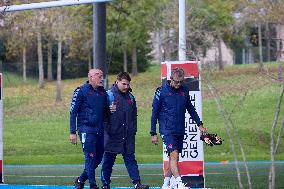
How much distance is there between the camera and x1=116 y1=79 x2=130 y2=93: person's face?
42.9 ft

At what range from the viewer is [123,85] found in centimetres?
1310

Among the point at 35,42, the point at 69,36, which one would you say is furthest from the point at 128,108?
the point at 35,42

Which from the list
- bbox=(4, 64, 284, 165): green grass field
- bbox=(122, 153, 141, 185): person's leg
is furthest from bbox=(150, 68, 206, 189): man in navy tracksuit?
bbox=(4, 64, 284, 165): green grass field

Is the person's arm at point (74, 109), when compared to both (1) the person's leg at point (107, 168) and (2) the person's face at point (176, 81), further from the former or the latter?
(2) the person's face at point (176, 81)

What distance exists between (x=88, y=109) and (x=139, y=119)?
19.4m

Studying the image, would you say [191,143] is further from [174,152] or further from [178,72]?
[178,72]

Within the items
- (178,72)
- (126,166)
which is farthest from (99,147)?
(178,72)

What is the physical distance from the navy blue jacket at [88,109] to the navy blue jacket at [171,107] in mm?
834

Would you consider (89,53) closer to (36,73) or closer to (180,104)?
(36,73)

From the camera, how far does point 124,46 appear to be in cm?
4319

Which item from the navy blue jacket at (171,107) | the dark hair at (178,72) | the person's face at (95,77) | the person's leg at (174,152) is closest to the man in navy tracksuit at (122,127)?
the person's face at (95,77)

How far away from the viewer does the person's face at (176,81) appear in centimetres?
1278

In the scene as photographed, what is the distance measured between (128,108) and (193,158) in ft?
4.64

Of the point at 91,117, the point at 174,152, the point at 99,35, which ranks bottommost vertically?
the point at 174,152
